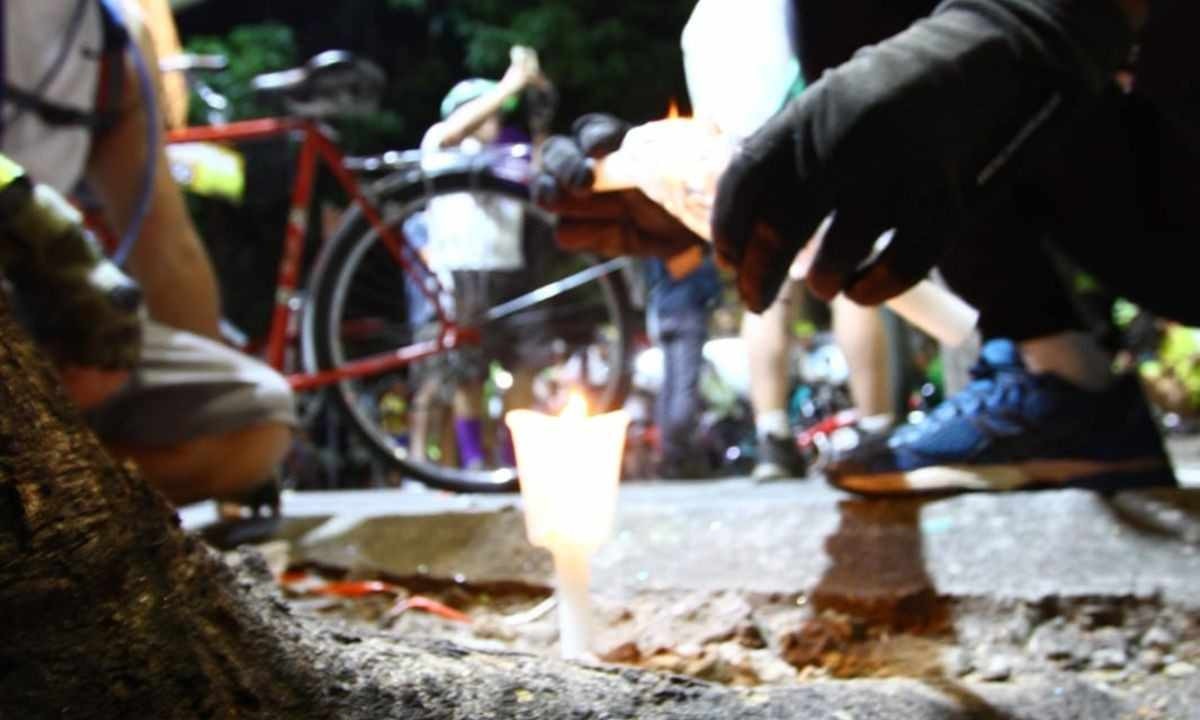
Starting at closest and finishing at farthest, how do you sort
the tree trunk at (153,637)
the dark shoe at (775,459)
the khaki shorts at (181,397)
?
the tree trunk at (153,637) < the khaki shorts at (181,397) < the dark shoe at (775,459)

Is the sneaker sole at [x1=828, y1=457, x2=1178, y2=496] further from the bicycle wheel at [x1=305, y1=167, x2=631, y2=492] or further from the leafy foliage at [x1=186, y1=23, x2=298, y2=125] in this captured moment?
the leafy foliage at [x1=186, y1=23, x2=298, y2=125]

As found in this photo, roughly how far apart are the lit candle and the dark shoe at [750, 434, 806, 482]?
147 centimetres

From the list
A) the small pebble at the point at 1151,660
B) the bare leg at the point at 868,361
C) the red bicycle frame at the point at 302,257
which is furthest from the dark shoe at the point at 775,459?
the small pebble at the point at 1151,660

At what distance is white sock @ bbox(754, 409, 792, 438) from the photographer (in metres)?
2.40

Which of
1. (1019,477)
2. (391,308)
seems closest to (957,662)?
(1019,477)

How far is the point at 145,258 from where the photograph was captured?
6.56 feet

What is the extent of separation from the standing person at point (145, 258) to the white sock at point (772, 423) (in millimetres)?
1151

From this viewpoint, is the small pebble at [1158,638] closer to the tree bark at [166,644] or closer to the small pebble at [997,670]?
the small pebble at [997,670]

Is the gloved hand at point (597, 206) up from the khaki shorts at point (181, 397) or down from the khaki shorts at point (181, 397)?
up

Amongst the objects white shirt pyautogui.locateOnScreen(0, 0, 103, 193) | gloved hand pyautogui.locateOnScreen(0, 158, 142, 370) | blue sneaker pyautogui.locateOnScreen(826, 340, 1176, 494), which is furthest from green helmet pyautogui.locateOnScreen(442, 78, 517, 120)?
white shirt pyautogui.locateOnScreen(0, 0, 103, 193)

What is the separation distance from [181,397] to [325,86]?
168 centimetres

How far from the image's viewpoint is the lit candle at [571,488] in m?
0.89

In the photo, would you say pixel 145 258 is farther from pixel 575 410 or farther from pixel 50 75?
pixel 575 410

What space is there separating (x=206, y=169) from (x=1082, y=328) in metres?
2.76
